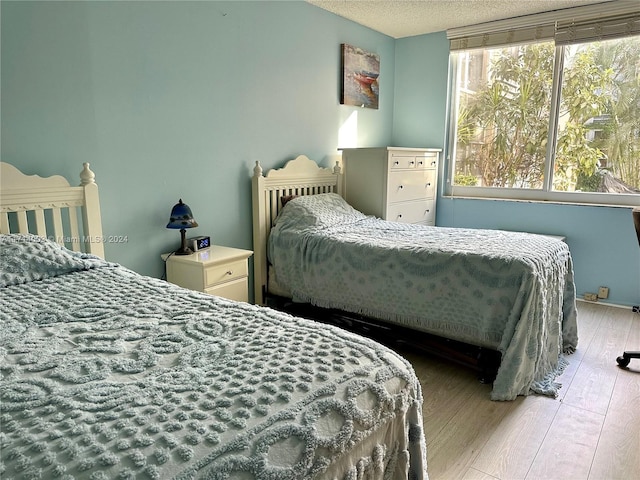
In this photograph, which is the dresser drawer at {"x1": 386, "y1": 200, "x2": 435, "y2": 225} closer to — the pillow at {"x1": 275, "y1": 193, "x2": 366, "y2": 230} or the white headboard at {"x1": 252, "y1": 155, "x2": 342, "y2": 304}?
the pillow at {"x1": 275, "y1": 193, "x2": 366, "y2": 230}

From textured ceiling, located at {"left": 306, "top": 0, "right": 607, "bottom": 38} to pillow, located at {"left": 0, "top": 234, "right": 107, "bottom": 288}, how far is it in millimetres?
2636

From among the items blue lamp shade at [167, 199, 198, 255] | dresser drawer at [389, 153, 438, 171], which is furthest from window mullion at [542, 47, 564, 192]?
blue lamp shade at [167, 199, 198, 255]

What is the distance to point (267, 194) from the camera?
10.6 feet

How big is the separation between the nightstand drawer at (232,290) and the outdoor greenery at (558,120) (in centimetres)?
257

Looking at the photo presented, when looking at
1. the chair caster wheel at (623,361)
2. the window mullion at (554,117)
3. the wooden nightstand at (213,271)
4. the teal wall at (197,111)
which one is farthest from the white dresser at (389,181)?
the chair caster wheel at (623,361)

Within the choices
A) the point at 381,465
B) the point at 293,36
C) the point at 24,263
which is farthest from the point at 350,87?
the point at 381,465

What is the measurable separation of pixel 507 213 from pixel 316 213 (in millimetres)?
1921

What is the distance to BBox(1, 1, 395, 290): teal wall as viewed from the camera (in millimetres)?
2121

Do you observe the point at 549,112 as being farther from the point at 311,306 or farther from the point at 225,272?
the point at 225,272

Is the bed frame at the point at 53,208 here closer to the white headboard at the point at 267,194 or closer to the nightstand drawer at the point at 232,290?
the nightstand drawer at the point at 232,290

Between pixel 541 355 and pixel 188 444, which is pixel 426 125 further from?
pixel 188 444

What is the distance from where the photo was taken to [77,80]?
2240 mm

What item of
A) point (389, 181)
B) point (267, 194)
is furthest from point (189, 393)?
point (389, 181)

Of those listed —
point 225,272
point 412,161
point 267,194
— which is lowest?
point 225,272
